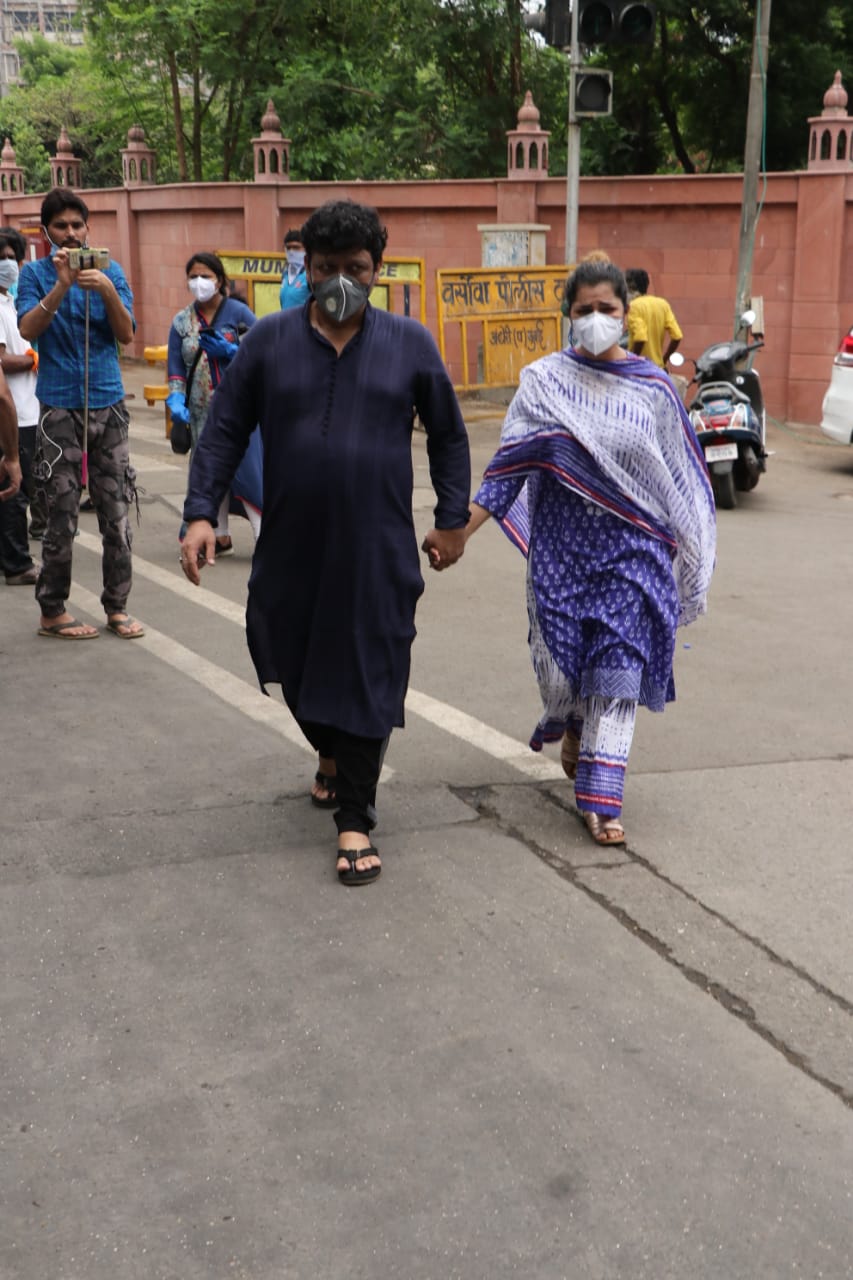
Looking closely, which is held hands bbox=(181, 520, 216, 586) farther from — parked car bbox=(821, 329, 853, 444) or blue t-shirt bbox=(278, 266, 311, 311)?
parked car bbox=(821, 329, 853, 444)

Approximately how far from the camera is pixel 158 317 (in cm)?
2344

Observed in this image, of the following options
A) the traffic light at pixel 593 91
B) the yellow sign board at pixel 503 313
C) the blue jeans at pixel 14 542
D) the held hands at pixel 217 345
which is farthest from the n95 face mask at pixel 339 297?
the yellow sign board at pixel 503 313

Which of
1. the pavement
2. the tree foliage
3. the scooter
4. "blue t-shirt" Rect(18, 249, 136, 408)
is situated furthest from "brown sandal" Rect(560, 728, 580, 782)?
the tree foliage

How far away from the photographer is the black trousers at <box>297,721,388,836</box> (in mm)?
4457

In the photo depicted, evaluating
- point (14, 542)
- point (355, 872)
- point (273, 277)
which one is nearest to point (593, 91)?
point (273, 277)

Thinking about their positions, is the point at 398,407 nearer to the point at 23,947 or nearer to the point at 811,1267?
the point at 23,947

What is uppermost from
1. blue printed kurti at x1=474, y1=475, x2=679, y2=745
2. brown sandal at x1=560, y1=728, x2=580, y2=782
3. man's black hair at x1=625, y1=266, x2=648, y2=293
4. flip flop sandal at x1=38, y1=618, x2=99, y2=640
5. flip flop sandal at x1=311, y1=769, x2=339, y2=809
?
man's black hair at x1=625, y1=266, x2=648, y2=293

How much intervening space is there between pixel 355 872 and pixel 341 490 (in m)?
1.02

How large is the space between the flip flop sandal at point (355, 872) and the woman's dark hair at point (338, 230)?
5.27ft

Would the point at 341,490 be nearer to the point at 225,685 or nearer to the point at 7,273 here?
the point at 225,685

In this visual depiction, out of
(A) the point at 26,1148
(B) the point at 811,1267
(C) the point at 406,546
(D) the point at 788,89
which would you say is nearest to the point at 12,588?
(C) the point at 406,546

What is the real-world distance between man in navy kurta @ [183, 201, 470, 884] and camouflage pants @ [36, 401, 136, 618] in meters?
2.71

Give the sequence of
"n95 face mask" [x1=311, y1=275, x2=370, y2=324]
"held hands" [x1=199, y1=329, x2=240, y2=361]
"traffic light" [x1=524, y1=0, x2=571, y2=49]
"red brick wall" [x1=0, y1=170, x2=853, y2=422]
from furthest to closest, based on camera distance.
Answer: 1. "red brick wall" [x1=0, y1=170, x2=853, y2=422]
2. "traffic light" [x1=524, y1=0, x2=571, y2=49]
3. "held hands" [x1=199, y1=329, x2=240, y2=361]
4. "n95 face mask" [x1=311, y1=275, x2=370, y2=324]

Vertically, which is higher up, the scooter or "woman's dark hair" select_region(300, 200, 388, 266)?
"woman's dark hair" select_region(300, 200, 388, 266)
